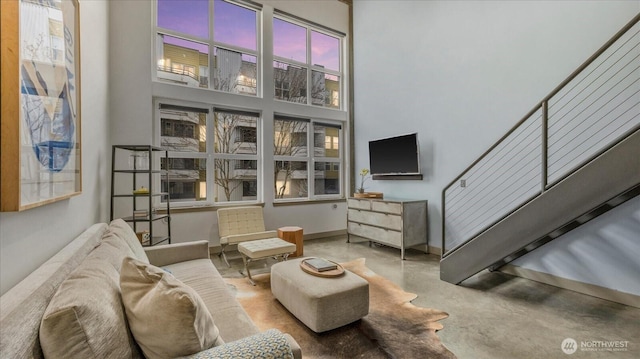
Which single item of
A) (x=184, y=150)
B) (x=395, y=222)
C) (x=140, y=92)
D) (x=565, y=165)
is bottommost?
(x=395, y=222)

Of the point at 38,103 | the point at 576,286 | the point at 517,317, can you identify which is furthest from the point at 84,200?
the point at 576,286

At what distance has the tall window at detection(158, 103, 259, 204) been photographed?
4469 millimetres

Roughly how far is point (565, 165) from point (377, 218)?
8.24 ft

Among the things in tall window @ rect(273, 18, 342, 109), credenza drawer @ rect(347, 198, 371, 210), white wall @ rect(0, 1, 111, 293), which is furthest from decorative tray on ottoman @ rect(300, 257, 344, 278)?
tall window @ rect(273, 18, 342, 109)

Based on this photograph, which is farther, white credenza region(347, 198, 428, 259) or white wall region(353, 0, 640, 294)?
white credenza region(347, 198, 428, 259)

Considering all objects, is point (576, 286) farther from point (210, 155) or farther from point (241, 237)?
point (210, 155)

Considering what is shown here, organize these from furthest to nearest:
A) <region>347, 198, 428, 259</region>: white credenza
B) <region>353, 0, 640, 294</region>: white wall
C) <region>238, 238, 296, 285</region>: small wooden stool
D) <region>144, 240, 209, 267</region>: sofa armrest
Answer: <region>347, 198, 428, 259</region>: white credenza
<region>238, 238, 296, 285</region>: small wooden stool
<region>353, 0, 640, 294</region>: white wall
<region>144, 240, 209, 267</region>: sofa armrest

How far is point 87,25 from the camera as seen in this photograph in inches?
98.6

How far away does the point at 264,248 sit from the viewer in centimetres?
349

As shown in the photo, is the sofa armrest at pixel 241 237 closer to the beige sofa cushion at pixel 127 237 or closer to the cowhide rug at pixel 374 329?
the cowhide rug at pixel 374 329

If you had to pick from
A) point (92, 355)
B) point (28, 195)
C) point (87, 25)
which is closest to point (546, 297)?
point (92, 355)

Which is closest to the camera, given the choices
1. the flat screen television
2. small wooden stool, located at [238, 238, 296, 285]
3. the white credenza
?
small wooden stool, located at [238, 238, 296, 285]

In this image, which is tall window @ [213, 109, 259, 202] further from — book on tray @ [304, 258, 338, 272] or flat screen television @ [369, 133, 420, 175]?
book on tray @ [304, 258, 338, 272]

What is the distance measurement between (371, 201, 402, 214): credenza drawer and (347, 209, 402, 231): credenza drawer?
0.07m
